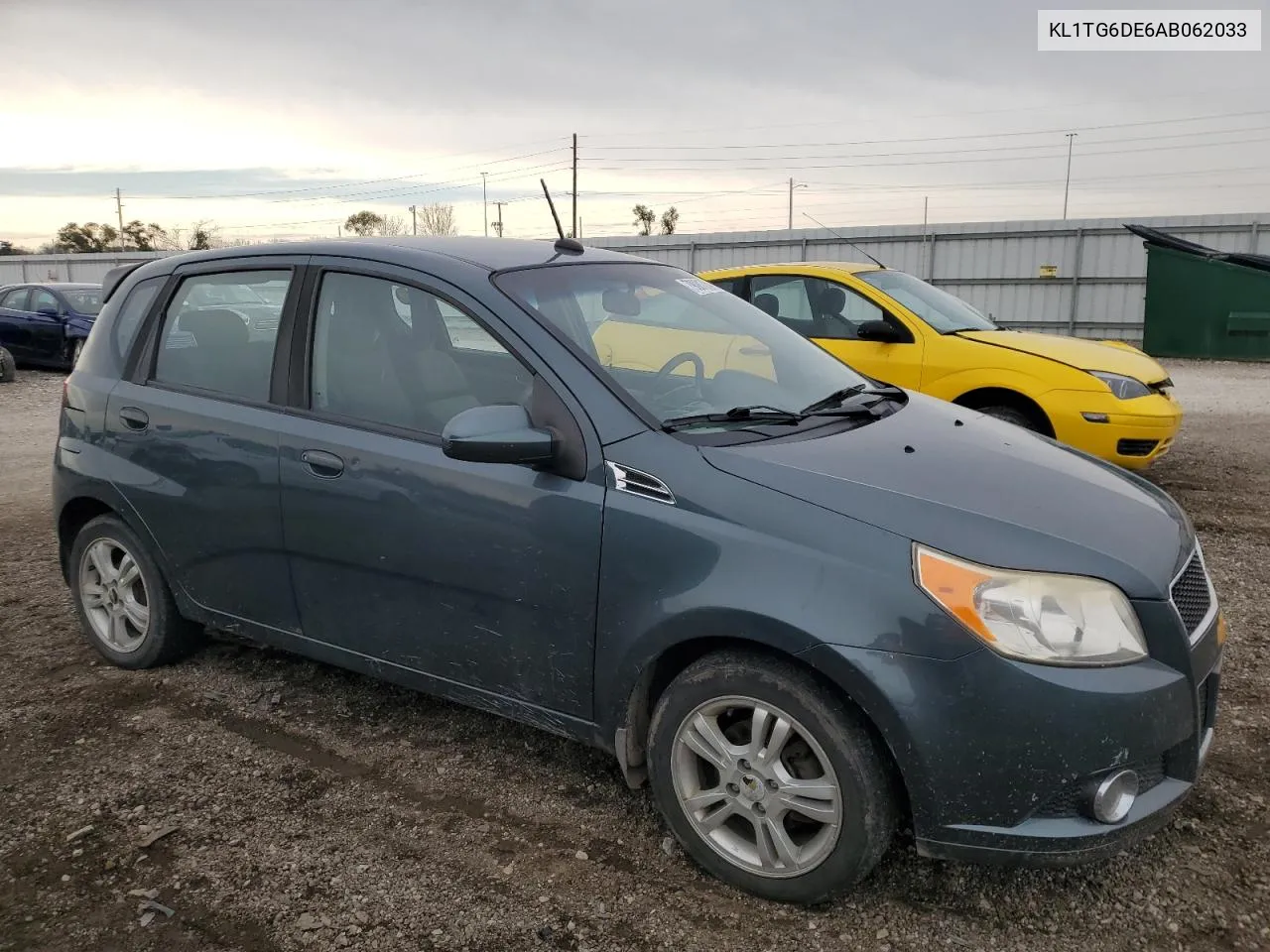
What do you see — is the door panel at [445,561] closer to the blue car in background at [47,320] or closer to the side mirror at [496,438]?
the side mirror at [496,438]

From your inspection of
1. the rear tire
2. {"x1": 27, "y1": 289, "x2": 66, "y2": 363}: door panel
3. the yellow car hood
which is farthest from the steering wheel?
{"x1": 27, "y1": 289, "x2": 66, "y2": 363}: door panel

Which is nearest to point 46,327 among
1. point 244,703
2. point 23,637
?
point 23,637

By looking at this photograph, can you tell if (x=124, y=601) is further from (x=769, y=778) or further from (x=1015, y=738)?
(x=1015, y=738)

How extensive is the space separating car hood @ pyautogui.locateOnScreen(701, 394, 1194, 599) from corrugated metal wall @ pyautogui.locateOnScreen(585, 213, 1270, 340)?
17.3 m

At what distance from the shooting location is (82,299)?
1566 cm

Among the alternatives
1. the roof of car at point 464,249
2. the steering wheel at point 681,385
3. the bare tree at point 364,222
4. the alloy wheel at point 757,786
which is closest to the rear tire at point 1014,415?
the roof of car at point 464,249

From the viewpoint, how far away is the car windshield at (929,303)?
7.17 m

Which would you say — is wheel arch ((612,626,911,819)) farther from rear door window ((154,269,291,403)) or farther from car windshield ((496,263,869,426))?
rear door window ((154,269,291,403))

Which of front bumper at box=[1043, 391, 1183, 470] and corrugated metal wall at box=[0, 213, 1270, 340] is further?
corrugated metal wall at box=[0, 213, 1270, 340]

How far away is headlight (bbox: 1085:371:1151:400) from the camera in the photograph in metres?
6.48

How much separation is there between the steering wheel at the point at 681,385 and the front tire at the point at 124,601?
2264 millimetres

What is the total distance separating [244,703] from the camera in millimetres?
3791

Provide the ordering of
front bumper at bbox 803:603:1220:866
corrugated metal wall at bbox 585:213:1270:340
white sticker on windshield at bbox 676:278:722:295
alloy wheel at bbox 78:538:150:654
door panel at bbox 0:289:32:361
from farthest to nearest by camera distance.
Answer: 1. corrugated metal wall at bbox 585:213:1270:340
2. door panel at bbox 0:289:32:361
3. alloy wheel at bbox 78:538:150:654
4. white sticker on windshield at bbox 676:278:722:295
5. front bumper at bbox 803:603:1220:866

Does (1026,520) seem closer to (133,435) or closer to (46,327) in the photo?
(133,435)
